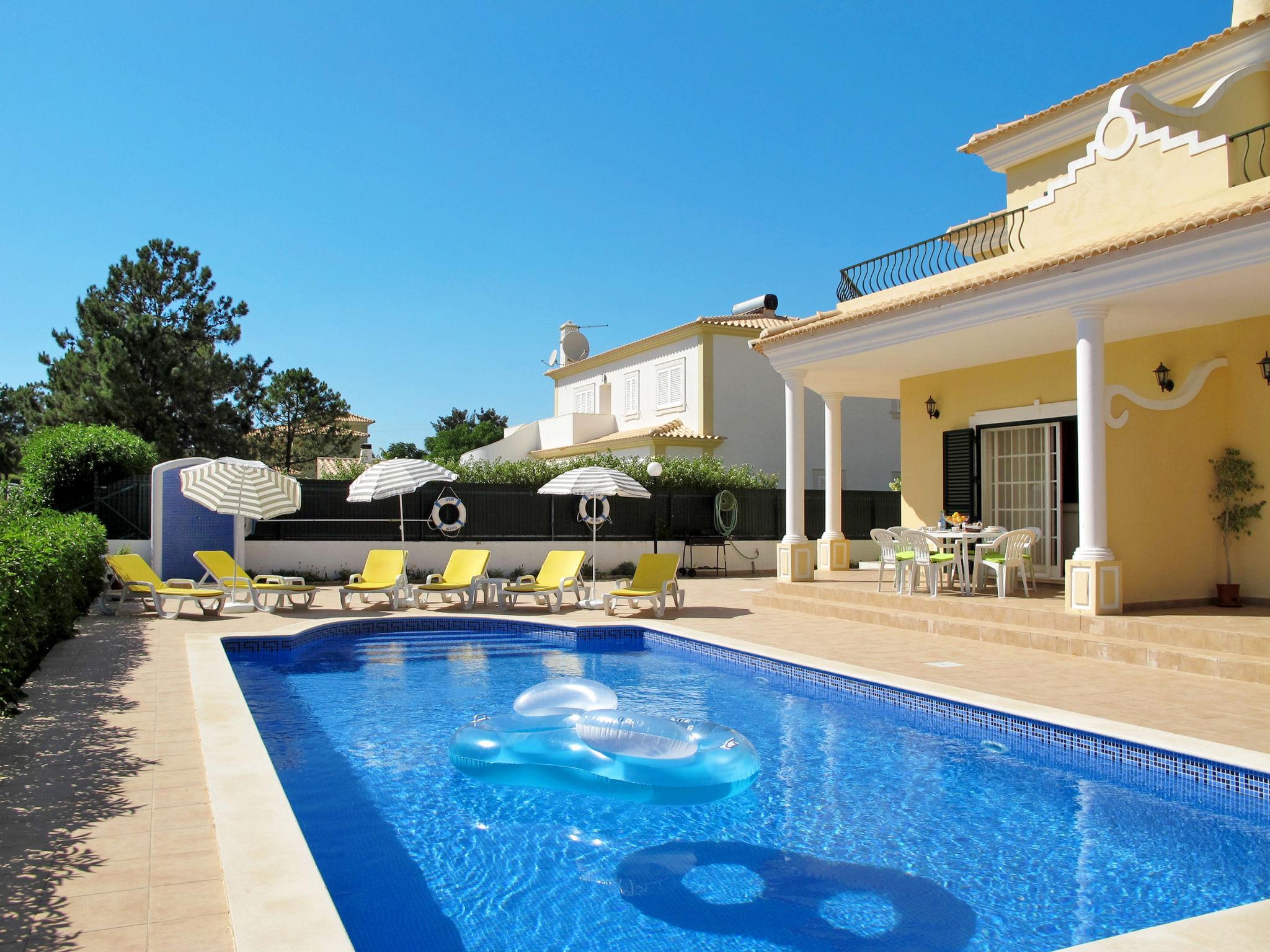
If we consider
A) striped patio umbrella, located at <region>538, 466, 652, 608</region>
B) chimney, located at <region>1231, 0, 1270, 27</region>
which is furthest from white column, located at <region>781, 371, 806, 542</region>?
chimney, located at <region>1231, 0, 1270, 27</region>

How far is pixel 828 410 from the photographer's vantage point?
16203 mm

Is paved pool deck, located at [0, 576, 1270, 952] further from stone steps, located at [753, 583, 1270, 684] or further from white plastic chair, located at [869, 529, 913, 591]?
white plastic chair, located at [869, 529, 913, 591]

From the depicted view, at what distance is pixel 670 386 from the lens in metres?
30.5

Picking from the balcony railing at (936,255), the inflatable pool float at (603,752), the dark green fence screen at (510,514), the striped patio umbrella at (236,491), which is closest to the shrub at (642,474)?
the dark green fence screen at (510,514)

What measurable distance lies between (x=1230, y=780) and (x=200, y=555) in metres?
13.0

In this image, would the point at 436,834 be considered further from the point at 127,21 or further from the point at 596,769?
the point at 127,21

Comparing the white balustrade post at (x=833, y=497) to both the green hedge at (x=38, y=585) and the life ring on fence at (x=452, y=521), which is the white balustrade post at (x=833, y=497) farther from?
the green hedge at (x=38, y=585)

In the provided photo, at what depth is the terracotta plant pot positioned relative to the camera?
10477 millimetres

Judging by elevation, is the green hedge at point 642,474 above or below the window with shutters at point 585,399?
below

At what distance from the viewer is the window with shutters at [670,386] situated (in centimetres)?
3000

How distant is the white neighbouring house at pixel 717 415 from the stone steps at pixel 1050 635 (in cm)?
1558

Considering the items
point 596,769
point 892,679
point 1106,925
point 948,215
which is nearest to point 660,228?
point 948,215

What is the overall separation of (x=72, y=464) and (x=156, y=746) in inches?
602

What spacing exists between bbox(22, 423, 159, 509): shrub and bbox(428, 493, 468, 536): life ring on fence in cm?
623
